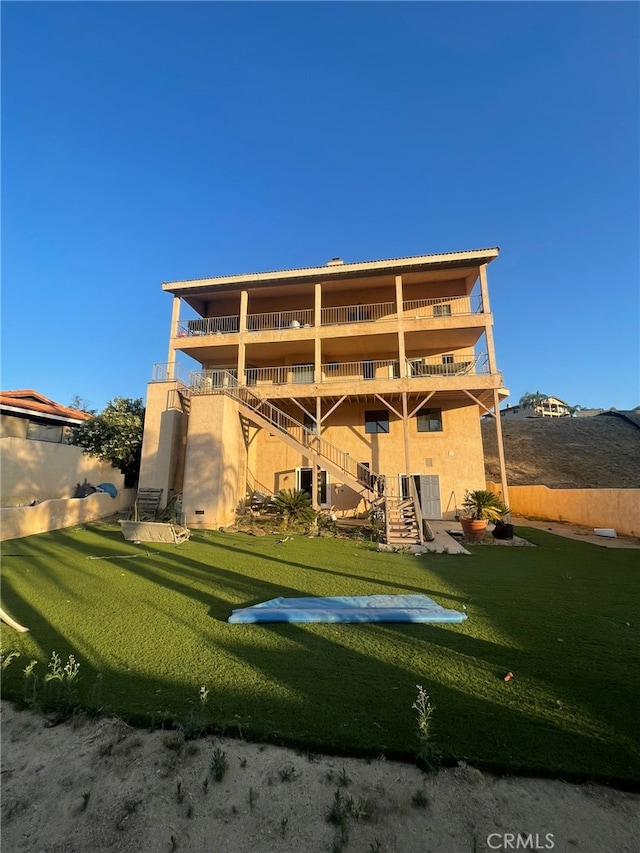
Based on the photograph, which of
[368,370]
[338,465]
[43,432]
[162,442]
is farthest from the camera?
[368,370]

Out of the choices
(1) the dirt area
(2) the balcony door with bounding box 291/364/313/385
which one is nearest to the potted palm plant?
(2) the balcony door with bounding box 291/364/313/385

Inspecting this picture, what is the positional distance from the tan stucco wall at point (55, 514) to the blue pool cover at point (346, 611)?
34.0 ft

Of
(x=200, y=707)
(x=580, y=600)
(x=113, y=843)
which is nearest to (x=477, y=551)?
(x=580, y=600)

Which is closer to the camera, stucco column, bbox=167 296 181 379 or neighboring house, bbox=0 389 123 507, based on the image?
neighboring house, bbox=0 389 123 507

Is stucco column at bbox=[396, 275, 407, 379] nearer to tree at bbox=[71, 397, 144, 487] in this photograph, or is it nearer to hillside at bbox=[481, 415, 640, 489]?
hillside at bbox=[481, 415, 640, 489]

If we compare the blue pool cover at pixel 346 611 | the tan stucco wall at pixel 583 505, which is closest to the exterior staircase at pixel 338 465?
the blue pool cover at pixel 346 611

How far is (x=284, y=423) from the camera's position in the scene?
746 inches

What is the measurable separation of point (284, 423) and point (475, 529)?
33.8 ft

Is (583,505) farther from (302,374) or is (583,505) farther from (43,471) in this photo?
(43,471)

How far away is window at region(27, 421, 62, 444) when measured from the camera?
59.9 feet

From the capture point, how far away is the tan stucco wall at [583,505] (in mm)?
12867

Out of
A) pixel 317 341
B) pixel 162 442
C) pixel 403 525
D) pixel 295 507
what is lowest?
pixel 403 525

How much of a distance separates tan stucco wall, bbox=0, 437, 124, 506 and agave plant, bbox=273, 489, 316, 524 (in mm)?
9054

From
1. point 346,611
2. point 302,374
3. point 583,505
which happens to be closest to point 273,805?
point 346,611
